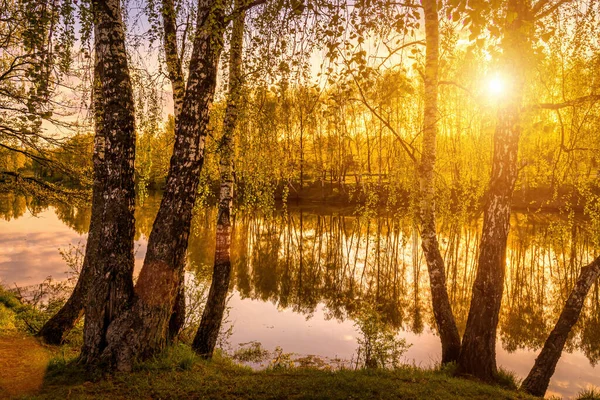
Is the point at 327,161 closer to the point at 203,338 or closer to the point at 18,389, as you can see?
the point at 203,338

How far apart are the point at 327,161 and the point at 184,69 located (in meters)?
40.4

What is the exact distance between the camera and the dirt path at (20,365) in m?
4.67

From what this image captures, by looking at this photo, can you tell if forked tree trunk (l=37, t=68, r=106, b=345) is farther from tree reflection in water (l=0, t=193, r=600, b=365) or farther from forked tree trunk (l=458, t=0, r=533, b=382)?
forked tree trunk (l=458, t=0, r=533, b=382)

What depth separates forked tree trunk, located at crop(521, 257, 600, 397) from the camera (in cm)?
642

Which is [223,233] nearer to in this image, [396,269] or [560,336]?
[560,336]

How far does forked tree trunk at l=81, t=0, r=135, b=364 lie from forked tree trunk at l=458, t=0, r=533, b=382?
5.79 meters

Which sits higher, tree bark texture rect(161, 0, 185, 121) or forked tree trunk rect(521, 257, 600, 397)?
tree bark texture rect(161, 0, 185, 121)

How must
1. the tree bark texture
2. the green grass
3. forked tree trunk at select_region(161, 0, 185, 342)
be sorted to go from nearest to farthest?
1. the green grass
2. forked tree trunk at select_region(161, 0, 185, 342)
3. the tree bark texture

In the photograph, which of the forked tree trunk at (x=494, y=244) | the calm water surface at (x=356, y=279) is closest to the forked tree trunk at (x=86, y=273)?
the calm water surface at (x=356, y=279)

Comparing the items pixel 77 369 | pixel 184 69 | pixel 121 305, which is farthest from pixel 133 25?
pixel 77 369

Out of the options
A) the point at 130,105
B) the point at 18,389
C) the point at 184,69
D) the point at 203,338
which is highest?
the point at 184,69

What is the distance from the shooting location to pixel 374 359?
29.4ft

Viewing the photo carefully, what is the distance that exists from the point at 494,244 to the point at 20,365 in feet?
25.5

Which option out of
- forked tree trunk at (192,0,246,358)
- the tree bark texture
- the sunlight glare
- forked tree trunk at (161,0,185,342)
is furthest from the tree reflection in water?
the sunlight glare
